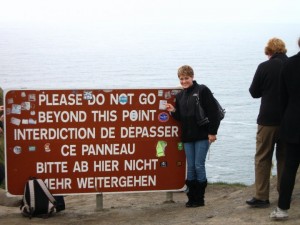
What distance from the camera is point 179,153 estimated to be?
857cm

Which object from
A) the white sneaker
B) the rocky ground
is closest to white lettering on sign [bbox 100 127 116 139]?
the rocky ground

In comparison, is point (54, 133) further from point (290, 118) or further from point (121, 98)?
point (290, 118)

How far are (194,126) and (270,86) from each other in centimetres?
117

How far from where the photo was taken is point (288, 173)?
21.7 feet

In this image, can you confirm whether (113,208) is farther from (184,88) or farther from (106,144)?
(184,88)

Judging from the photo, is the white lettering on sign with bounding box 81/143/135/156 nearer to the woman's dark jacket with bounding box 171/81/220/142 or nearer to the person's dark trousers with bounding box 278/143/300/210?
the woman's dark jacket with bounding box 171/81/220/142

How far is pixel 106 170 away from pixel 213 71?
132742 millimetres

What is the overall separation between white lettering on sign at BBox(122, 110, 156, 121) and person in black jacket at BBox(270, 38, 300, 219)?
2180 mm

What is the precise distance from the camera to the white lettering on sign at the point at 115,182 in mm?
8414

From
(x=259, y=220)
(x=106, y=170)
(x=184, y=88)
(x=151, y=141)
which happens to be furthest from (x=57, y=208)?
(x=259, y=220)

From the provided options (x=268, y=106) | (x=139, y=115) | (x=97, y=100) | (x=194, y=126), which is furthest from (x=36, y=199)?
(x=268, y=106)

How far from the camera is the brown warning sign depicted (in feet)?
27.0

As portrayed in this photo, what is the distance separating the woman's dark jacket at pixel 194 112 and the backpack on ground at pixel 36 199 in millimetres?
1812

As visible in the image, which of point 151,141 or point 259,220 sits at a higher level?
point 151,141
